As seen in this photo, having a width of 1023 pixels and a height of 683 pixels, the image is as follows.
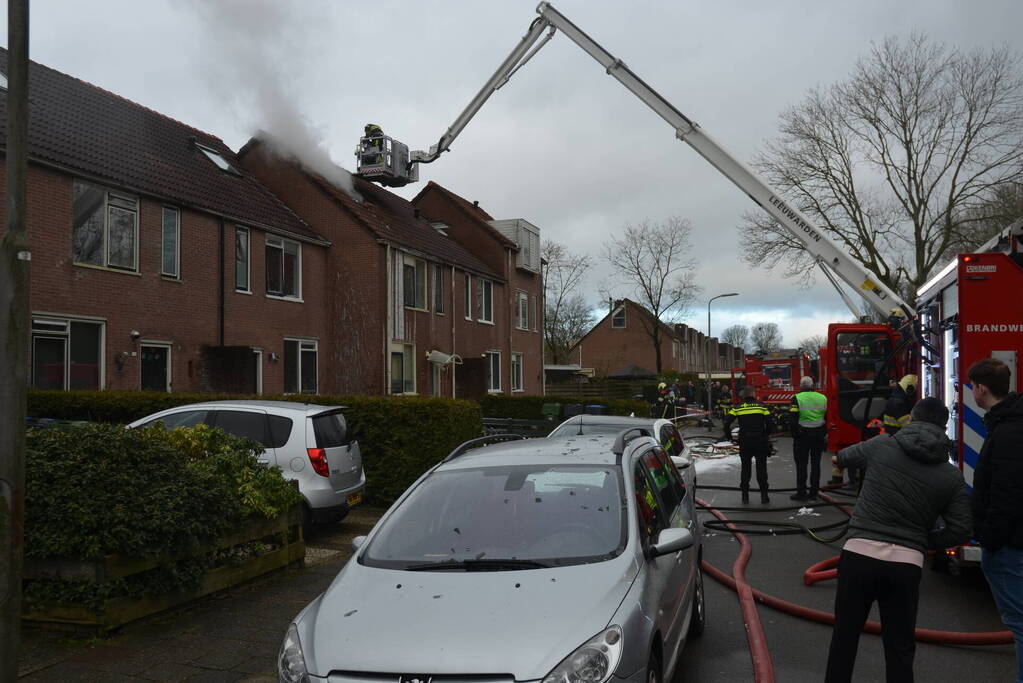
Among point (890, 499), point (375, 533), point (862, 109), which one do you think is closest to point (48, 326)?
point (375, 533)

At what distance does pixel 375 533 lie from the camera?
4.70 m

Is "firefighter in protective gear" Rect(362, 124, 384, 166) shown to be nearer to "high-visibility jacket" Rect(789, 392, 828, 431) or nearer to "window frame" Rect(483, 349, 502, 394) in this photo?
"window frame" Rect(483, 349, 502, 394)

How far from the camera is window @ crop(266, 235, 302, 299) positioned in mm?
20984

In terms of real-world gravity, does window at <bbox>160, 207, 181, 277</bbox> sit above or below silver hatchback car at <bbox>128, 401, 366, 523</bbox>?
above

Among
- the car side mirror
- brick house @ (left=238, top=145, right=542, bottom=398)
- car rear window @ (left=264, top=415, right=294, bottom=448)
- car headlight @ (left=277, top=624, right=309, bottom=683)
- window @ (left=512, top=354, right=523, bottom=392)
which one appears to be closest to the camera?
car headlight @ (left=277, top=624, right=309, bottom=683)

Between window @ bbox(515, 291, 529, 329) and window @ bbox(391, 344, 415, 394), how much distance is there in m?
9.27

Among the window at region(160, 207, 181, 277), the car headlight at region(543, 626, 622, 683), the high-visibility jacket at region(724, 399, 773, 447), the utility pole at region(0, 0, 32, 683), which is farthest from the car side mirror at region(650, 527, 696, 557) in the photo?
the window at region(160, 207, 181, 277)

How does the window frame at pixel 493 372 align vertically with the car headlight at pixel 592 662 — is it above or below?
above

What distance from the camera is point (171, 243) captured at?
17672 millimetres

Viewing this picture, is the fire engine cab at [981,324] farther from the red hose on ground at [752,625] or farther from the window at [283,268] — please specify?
the window at [283,268]

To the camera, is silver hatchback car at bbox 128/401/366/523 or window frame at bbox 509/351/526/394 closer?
silver hatchback car at bbox 128/401/366/523

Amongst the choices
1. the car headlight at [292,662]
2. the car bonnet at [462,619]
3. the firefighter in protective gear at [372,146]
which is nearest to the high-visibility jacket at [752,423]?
the car bonnet at [462,619]

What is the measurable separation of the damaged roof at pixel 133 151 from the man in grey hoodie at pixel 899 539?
1478 cm

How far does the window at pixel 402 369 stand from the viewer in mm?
24078
